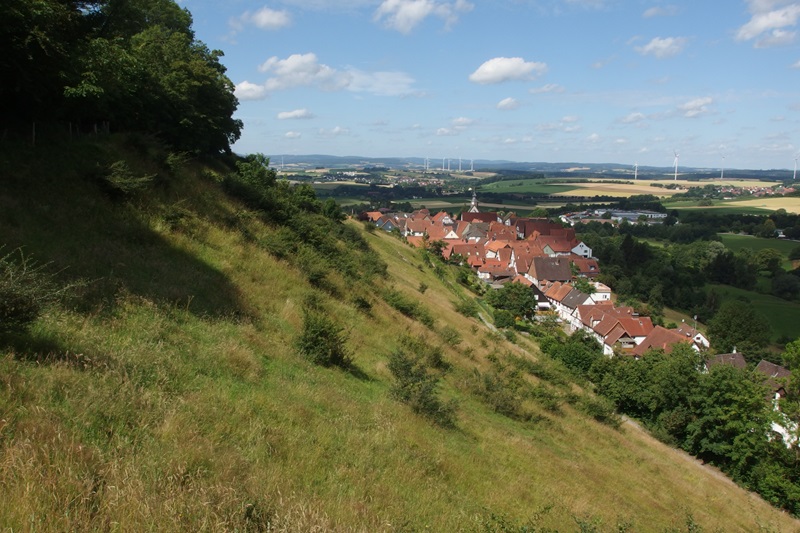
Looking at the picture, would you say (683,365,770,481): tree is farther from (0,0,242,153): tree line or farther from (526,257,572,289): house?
(526,257,572,289): house

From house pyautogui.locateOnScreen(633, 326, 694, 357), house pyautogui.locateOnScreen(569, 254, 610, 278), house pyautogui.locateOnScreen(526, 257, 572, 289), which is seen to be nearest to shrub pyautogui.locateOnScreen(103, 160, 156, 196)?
house pyautogui.locateOnScreen(633, 326, 694, 357)

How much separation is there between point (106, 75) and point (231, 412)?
14.8 meters

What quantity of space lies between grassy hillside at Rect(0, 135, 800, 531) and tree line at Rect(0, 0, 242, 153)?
1.79 m

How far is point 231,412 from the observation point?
6.43 meters

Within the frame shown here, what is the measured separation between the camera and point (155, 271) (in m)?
11.5

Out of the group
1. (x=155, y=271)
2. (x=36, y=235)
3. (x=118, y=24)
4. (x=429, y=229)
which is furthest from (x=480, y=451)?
(x=429, y=229)

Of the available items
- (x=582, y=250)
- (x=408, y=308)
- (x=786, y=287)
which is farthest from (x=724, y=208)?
(x=408, y=308)

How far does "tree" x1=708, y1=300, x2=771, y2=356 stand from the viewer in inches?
2083

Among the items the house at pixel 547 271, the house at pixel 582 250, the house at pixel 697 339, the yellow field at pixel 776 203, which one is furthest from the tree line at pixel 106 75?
the yellow field at pixel 776 203

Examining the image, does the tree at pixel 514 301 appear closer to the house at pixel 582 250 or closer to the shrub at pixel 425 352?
the shrub at pixel 425 352

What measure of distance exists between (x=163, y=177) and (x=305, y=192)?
2056 centimetres

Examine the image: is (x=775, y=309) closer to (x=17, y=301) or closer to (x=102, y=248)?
(x=102, y=248)

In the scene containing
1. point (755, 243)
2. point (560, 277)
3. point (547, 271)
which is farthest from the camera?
point (755, 243)

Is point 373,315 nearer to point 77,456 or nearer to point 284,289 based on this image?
point 284,289
